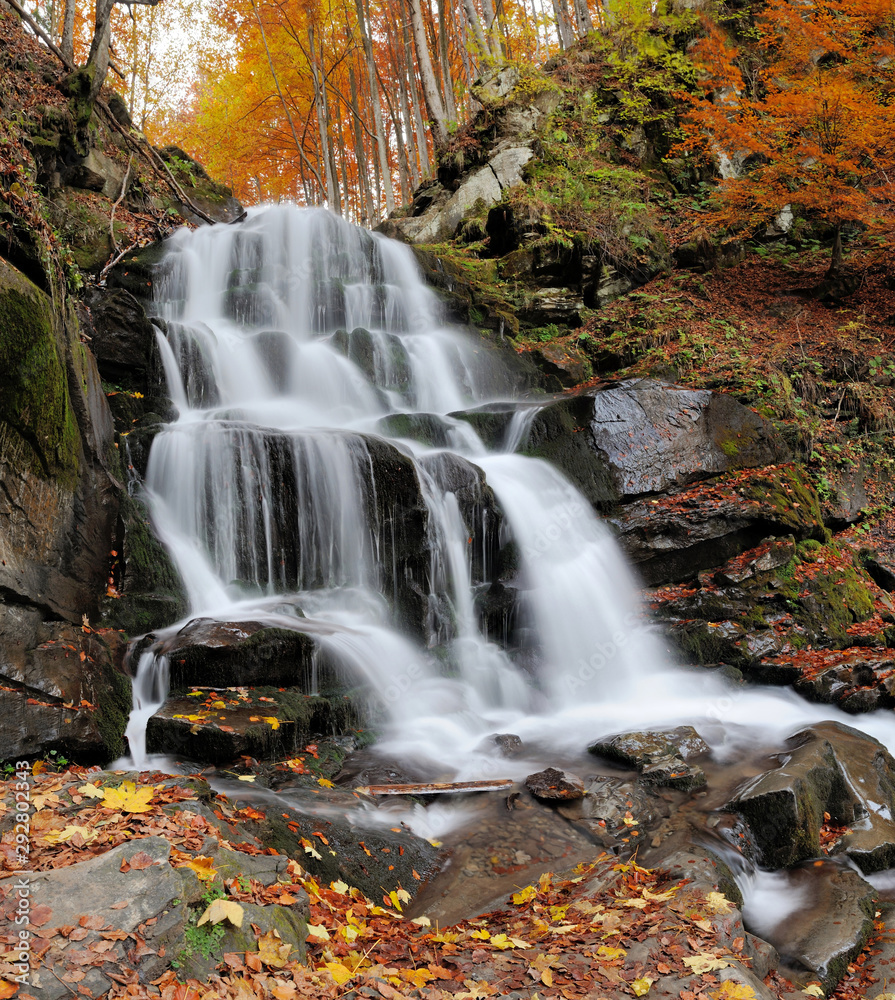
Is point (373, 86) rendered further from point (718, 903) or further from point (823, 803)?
point (718, 903)

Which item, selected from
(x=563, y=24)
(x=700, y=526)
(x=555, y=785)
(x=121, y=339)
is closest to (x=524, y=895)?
(x=555, y=785)

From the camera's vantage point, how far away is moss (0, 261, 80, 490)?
4.80 m

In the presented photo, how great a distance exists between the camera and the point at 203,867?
2.75 m

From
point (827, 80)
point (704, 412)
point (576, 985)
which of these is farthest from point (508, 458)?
point (827, 80)

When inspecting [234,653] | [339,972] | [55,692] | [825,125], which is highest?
[825,125]

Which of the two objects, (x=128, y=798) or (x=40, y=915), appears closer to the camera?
(x=40, y=915)

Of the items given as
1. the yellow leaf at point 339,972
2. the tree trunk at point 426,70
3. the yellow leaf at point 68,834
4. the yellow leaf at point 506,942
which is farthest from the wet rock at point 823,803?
the tree trunk at point 426,70

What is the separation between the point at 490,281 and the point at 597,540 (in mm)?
7790

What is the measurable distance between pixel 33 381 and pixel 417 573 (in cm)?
455

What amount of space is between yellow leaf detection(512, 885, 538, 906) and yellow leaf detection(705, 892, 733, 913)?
1.00 m

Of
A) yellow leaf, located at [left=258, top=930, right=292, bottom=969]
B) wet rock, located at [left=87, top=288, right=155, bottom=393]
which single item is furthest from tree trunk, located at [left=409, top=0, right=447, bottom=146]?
yellow leaf, located at [left=258, top=930, right=292, bottom=969]

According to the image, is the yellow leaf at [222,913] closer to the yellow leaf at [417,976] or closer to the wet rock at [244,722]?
the yellow leaf at [417,976]

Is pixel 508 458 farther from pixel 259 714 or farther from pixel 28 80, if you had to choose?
pixel 28 80

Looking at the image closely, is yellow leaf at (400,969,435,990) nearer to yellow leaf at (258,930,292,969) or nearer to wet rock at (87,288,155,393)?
yellow leaf at (258,930,292,969)
